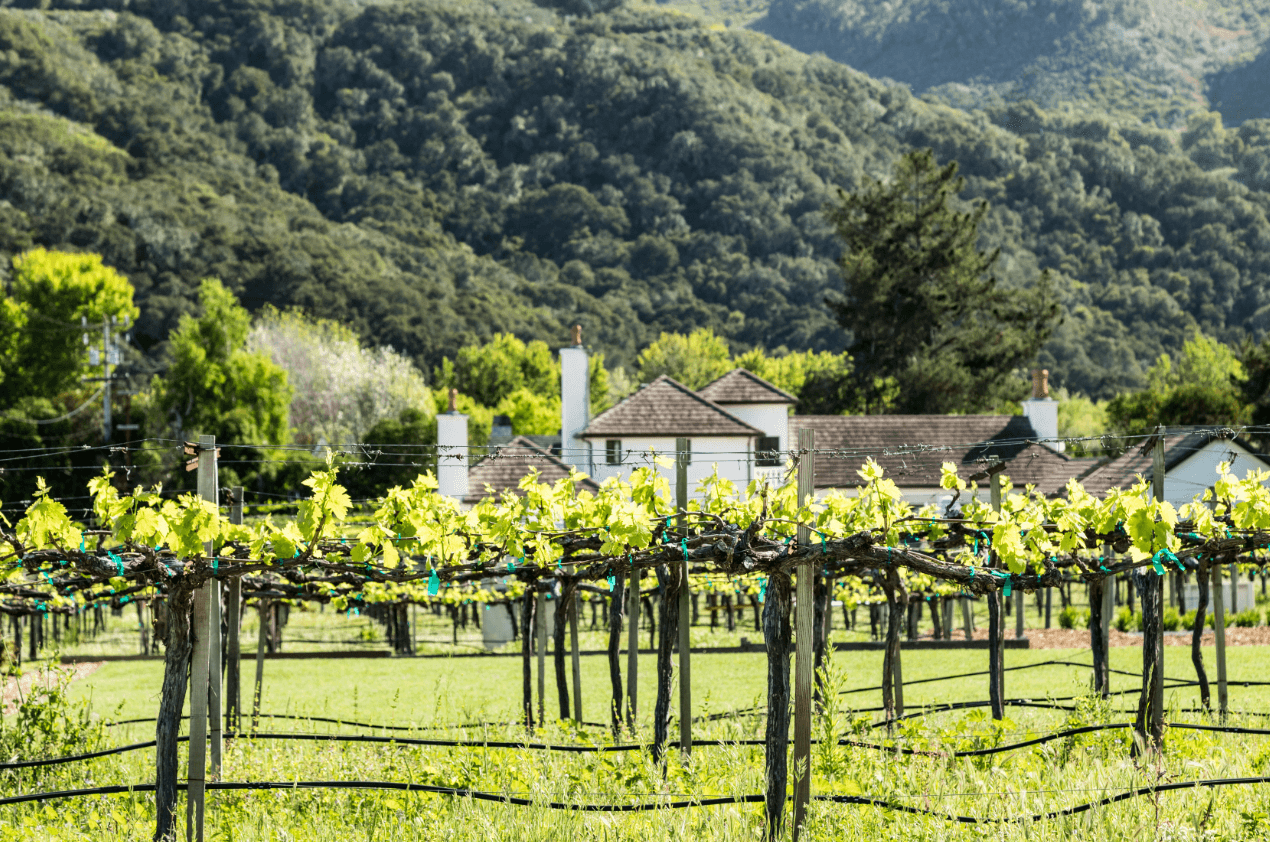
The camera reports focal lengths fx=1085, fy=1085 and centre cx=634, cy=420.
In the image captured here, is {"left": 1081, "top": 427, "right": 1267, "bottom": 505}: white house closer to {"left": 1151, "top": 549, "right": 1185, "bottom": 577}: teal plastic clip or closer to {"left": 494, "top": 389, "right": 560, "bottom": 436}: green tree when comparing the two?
{"left": 1151, "top": 549, "right": 1185, "bottom": 577}: teal plastic clip

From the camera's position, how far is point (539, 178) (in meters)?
158

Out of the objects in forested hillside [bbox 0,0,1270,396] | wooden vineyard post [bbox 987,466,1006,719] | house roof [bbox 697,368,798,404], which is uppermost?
forested hillside [bbox 0,0,1270,396]

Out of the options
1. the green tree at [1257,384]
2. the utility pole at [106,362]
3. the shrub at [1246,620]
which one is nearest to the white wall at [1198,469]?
the shrub at [1246,620]

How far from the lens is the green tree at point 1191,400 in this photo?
47.4 m

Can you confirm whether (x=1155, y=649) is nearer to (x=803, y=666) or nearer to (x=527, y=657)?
(x=803, y=666)

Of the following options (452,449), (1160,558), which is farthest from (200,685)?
(452,449)

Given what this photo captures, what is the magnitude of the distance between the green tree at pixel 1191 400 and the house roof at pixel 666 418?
12569mm

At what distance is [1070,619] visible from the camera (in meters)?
27.0

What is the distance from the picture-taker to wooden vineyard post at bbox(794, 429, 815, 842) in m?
7.52

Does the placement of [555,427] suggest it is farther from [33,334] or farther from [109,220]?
[109,220]

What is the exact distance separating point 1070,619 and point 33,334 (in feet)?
183

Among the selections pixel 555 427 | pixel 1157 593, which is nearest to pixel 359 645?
pixel 1157 593

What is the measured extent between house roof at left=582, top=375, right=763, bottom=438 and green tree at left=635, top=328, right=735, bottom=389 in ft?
184

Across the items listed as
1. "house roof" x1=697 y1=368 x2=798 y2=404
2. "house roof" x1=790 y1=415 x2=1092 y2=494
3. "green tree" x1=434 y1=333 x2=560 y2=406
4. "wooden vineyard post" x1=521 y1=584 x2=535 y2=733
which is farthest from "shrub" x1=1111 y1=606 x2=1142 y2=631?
"green tree" x1=434 y1=333 x2=560 y2=406
